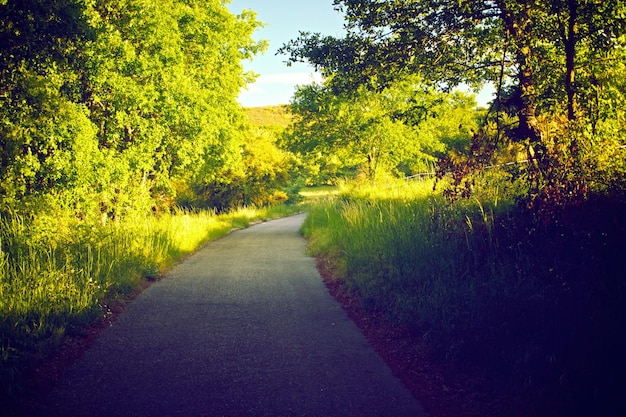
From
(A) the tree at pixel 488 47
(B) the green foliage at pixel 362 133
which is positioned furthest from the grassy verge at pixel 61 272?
(B) the green foliage at pixel 362 133

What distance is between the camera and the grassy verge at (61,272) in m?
5.38

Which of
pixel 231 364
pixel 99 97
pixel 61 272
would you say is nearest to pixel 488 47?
pixel 231 364

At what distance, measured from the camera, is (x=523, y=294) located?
15.7 ft

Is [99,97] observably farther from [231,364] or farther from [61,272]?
[231,364]

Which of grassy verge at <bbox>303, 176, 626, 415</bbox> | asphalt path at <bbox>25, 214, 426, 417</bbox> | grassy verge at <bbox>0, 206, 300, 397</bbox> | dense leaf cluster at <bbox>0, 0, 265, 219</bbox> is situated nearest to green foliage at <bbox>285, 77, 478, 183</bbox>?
dense leaf cluster at <bbox>0, 0, 265, 219</bbox>

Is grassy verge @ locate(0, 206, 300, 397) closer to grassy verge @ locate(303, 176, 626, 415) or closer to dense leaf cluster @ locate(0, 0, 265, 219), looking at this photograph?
dense leaf cluster @ locate(0, 0, 265, 219)

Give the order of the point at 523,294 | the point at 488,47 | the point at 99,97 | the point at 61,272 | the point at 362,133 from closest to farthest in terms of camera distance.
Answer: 1. the point at 523,294
2. the point at 61,272
3. the point at 488,47
4. the point at 99,97
5. the point at 362,133

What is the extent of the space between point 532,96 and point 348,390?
6.24 metres

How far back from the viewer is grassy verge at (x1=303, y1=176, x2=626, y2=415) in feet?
12.1

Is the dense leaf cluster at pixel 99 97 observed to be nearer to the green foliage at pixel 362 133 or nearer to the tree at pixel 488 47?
the tree at pixel 488 47

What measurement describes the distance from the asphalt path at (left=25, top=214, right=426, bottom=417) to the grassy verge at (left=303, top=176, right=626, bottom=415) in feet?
2.93

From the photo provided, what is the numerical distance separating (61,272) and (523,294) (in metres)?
6.82

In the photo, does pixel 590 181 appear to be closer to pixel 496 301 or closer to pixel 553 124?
pixel 553 124

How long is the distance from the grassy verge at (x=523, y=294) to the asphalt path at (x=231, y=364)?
89cm
